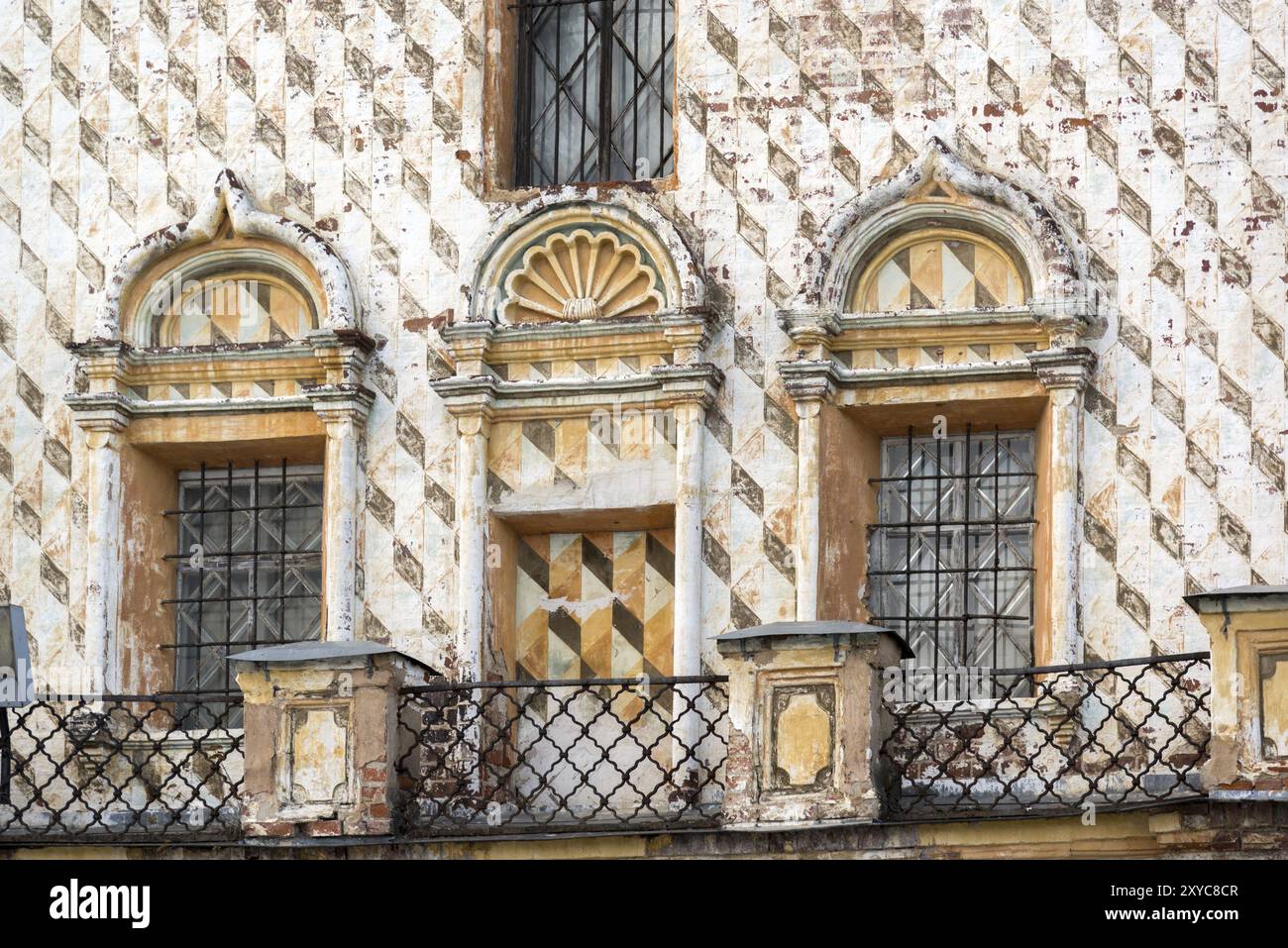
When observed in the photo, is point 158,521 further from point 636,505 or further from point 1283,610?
point 1283,610

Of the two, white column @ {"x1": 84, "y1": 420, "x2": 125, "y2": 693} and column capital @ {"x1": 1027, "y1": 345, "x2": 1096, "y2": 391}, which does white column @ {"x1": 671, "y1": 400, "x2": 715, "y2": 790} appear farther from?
white column @ {"x1": 84, "y1": 420, "x2": 125, "y2": 693}

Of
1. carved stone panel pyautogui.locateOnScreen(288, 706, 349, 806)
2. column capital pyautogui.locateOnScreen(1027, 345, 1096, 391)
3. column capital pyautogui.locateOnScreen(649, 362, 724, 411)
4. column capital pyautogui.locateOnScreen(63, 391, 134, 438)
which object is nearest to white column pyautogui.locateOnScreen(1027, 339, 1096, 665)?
column capital pyautogui.locateOnScreen(1027, 345, 1096, 391)

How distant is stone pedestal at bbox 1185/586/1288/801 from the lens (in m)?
15.7

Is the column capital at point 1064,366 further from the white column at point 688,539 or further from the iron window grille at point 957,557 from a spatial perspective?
the white column at point 688,539

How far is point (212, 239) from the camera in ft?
65.7

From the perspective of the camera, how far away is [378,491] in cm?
1955

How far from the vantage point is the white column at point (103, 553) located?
63.9 feet

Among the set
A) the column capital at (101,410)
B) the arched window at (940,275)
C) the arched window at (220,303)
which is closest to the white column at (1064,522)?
the arched window at (940,275)

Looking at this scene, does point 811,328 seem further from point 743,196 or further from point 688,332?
point 743,196

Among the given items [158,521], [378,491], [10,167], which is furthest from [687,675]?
[10,167]

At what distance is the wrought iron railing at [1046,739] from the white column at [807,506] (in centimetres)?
84

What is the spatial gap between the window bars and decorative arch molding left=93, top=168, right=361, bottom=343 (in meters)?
1.51

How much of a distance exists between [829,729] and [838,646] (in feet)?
1.52

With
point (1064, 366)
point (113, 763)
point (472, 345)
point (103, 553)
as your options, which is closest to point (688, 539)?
point (472, 345)
